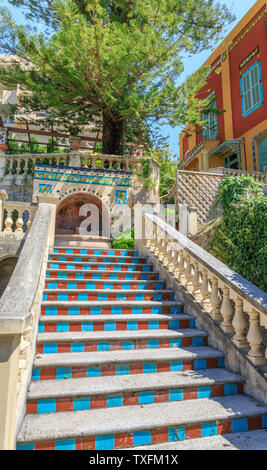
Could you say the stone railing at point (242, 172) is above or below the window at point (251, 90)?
below

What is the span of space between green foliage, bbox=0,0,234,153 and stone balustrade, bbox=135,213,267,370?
13.2 feet

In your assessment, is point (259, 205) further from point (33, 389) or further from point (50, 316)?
point (33, 389)

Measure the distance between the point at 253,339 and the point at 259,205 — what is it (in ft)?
8.38

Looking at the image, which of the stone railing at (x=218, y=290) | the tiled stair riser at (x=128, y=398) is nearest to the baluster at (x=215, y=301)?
the stone railing at (x=218, y=290)

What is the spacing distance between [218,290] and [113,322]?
57.5 inches

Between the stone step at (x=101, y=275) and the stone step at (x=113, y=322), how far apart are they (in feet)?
3.82

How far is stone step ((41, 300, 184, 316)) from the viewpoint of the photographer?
3727 mm

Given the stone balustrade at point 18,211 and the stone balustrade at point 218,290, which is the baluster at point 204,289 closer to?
the stone balustrade at point 218,290

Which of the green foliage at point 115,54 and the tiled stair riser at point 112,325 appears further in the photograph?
the green foliage at point 115,54

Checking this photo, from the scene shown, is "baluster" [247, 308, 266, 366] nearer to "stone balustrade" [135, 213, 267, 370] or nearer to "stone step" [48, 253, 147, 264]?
"stone balustrade" [135, 213, 267, 370]

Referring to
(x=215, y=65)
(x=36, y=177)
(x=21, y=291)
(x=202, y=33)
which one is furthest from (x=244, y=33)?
(x=21, y=291)

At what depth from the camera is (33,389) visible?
252 centimetres

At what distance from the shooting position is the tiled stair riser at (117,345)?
313 cm

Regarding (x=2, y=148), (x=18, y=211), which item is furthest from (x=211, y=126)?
(x=18, y=211)
